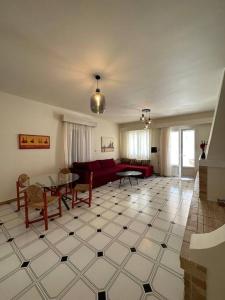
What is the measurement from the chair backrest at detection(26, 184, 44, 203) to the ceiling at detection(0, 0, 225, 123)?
2.05m

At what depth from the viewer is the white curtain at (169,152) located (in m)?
6.13

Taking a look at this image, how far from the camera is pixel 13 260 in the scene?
1811 millimetres

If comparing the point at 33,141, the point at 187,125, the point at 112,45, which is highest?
the point at 112,45

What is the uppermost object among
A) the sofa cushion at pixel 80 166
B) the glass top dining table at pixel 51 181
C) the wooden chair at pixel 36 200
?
the sofa cushion at pixel 80 166

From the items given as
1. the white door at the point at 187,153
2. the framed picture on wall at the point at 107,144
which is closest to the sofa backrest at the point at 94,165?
the framed picture on wall at the point at 107,144

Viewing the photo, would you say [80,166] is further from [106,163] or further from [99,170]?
[106,163]

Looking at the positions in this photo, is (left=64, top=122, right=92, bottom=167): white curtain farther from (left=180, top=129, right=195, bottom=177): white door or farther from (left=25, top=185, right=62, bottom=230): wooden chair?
(left=180, top=129, right=195, bottom=177): white door

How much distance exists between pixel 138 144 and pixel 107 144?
5.38 ft

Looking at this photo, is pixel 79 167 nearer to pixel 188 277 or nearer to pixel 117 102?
pixel 117 102

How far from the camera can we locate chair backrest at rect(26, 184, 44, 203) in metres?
2.42

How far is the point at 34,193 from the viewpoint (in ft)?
8.07

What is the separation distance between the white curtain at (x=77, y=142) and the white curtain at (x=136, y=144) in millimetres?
2501

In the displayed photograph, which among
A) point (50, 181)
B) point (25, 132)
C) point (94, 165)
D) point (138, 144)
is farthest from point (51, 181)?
point (138, 144)

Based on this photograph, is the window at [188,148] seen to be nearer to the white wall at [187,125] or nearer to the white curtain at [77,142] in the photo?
the white wall at [187,125]
